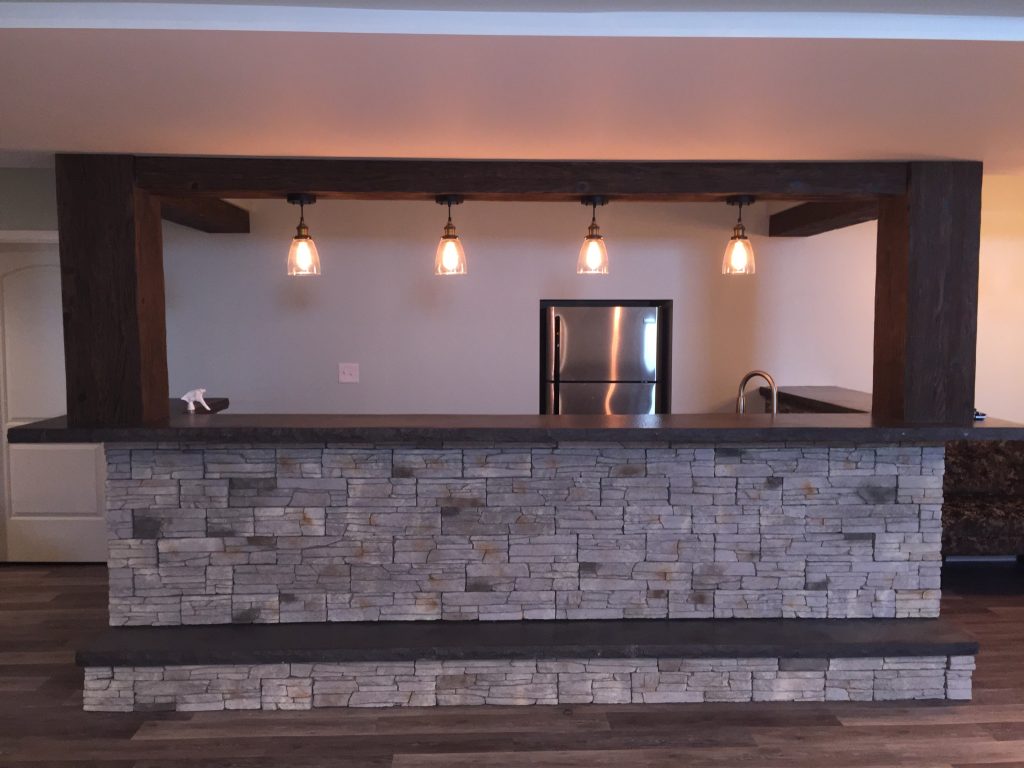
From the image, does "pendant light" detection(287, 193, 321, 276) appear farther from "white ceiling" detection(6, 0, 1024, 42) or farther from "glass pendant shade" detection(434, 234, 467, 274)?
"white ceiling" detection(6, 0, 1024, 42)

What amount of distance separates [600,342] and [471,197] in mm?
1807

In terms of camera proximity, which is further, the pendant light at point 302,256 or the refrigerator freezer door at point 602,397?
the refrigerator freezer door at point 602,397

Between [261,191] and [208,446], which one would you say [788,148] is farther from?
[208,446]

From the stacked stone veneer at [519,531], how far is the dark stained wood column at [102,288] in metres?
0.21

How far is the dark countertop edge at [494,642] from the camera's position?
2.83m

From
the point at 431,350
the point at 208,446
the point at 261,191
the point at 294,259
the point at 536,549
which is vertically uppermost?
the point at 261,191

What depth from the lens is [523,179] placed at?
300 cm

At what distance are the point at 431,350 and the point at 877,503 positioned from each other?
8.43 feet

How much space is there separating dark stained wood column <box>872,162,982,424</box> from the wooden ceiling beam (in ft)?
0.97

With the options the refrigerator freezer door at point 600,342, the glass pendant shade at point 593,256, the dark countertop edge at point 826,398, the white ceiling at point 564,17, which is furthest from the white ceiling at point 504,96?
the refrigerator freezer door at point 600,342

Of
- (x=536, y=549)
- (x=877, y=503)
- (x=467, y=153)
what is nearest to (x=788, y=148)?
(x=467, y=153)

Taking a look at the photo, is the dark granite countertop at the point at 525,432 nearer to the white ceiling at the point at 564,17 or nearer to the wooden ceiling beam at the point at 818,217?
the wooden ceiling beam at the point at 818,217

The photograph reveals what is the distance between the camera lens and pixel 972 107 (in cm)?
223

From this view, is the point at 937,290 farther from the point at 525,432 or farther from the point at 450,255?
the point at 450,255
